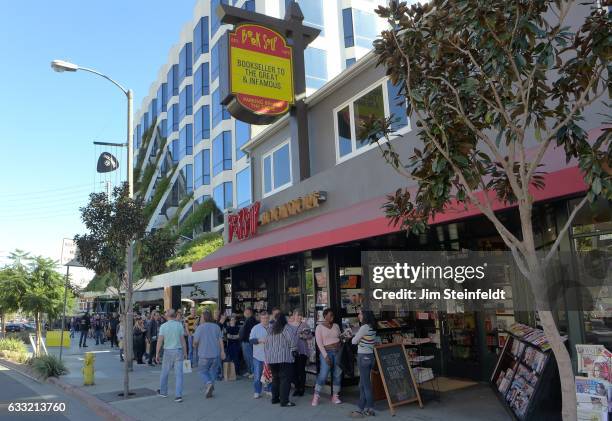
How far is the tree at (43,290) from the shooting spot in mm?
21641

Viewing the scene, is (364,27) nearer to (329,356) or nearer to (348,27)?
(348,27)

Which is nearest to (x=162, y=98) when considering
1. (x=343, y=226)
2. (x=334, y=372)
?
(x=343, y=226)

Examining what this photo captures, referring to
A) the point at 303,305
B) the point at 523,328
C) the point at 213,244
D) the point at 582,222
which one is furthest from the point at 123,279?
the point at 213,244

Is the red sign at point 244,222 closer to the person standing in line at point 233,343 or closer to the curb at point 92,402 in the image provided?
the person standing in line at point 233,343

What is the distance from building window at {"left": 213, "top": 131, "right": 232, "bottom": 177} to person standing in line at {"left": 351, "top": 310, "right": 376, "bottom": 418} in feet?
96.0

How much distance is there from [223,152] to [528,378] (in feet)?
105

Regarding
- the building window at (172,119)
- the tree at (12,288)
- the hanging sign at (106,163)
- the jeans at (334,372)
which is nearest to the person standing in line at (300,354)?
the jeans at (334,372)

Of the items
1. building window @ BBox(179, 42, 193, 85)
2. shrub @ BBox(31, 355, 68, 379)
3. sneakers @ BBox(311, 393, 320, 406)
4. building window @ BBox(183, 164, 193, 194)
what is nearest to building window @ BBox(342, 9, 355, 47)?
building window @ BBox(179, 42, 193, 85)

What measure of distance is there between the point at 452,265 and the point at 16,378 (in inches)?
505

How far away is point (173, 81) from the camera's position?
1960 inches

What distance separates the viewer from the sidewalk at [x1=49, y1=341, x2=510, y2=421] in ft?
26.7

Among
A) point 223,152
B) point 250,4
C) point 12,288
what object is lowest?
point 12,288

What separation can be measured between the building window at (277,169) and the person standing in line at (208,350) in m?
4.86

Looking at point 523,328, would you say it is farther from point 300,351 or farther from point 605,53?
point 605,53
